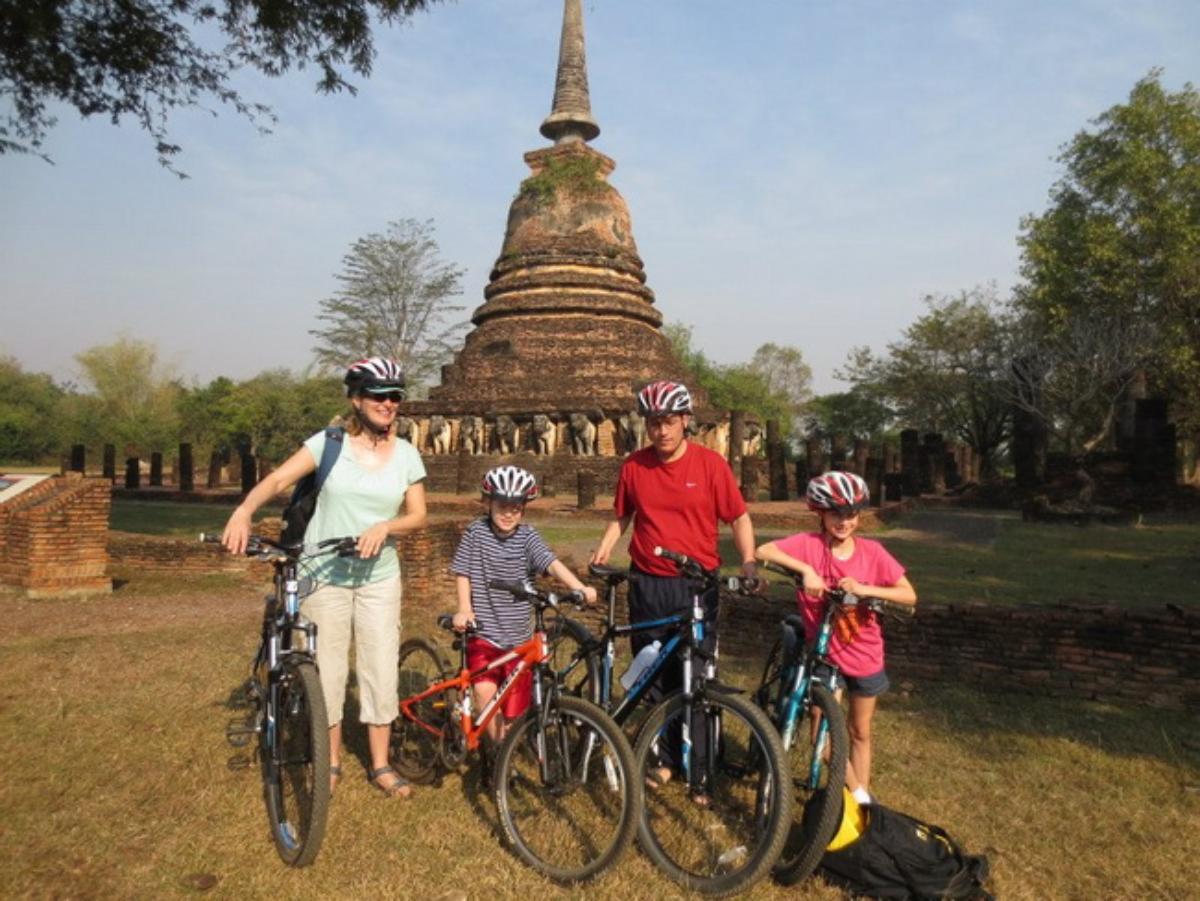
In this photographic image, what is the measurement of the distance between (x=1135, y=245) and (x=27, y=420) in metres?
49.8

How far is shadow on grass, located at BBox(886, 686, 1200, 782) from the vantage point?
4254mm

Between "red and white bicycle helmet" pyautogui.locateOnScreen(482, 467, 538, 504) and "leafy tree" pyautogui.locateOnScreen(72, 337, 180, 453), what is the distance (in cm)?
4976

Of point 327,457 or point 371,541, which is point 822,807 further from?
point 327,457

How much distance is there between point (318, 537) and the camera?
3.59 meters

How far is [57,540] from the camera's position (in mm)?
8781

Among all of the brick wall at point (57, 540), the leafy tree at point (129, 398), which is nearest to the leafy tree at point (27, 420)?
the leafy tree at point (129, 398)

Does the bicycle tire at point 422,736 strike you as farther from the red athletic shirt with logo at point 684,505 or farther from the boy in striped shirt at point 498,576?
the red athletic shirt with logo at point 684,505

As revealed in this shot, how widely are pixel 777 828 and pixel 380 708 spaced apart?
5.93 feet

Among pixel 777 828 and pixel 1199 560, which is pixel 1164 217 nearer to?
pixel 1199 560

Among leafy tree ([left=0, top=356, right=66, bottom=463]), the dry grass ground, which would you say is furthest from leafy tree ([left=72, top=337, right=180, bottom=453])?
the dry grass ground

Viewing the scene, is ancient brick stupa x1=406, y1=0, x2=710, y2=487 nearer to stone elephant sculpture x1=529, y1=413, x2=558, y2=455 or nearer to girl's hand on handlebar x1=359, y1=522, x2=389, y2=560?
stone elephant sculpture x1=529, y1=413, x2=558, y2=455

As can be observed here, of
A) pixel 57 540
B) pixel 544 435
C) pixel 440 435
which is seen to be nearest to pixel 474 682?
pixel 57 540

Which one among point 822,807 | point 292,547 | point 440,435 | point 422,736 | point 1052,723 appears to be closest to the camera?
point 822,807

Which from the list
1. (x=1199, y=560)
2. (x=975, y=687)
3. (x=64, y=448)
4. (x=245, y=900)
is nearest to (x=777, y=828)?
(x=245, y=900)
